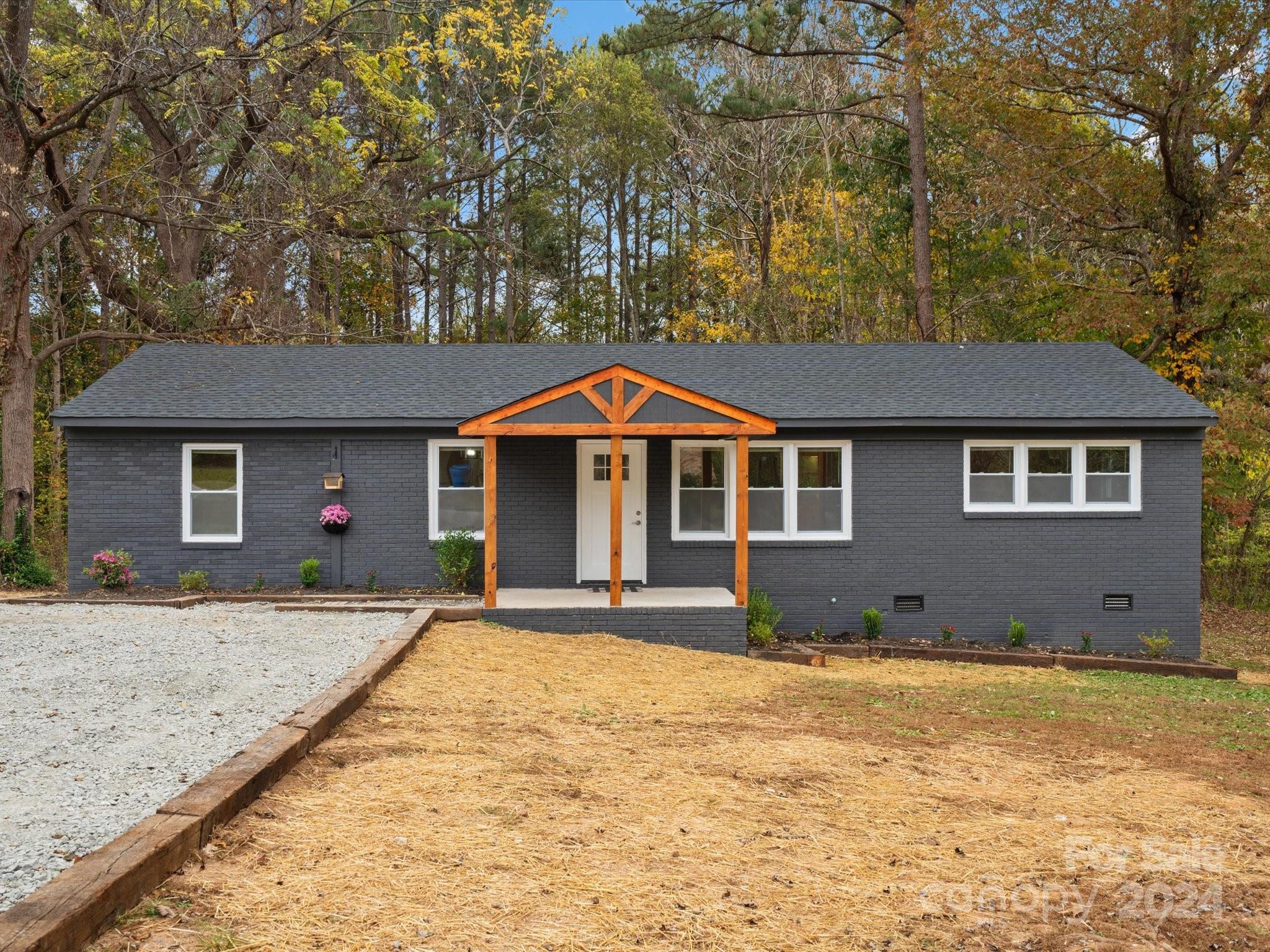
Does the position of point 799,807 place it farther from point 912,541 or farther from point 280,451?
point 280,451

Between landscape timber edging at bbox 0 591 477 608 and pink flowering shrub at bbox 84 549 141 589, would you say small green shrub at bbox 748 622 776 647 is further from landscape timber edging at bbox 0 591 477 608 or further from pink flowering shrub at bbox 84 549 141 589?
pink flowering shrub at bbox 84 549 141 589

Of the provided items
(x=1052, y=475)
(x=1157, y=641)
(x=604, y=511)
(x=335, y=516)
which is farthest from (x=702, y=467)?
(x=1157, y=641)

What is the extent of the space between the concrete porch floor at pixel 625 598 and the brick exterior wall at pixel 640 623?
0.07 meters

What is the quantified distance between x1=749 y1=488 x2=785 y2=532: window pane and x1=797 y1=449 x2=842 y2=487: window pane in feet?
1.30

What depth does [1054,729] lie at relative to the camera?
7.21 metres

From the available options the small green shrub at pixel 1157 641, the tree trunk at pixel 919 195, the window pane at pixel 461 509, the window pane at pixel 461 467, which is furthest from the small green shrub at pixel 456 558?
the tree trunk at pixel 919 195

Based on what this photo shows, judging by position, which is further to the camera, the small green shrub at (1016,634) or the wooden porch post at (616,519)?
the small green shrub at (1016,634)

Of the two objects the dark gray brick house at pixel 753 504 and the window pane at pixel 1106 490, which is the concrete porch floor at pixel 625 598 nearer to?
the dark gray brick house at pixel 753 504

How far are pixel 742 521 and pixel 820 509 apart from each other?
6.72ft

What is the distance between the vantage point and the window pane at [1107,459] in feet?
42.3

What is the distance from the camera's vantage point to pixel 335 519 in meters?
12.6

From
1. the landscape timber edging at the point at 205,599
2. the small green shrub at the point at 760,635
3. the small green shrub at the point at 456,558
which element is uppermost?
the small green shrub at the point at 456,558

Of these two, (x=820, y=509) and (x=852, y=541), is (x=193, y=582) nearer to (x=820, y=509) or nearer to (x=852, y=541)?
(x=820, y=509)

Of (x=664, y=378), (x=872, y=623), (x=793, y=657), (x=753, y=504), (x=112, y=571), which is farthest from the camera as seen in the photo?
(x=664, y=378)
